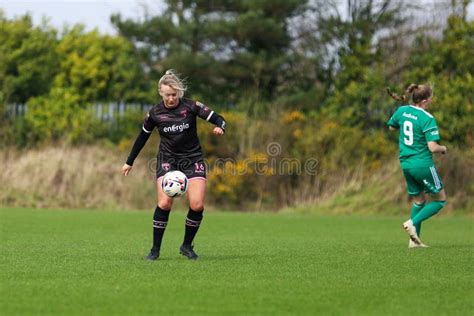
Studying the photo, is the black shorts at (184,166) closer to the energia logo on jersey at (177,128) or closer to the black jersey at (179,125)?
the black jersey at (179,125)

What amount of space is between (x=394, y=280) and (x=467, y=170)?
16795 mm

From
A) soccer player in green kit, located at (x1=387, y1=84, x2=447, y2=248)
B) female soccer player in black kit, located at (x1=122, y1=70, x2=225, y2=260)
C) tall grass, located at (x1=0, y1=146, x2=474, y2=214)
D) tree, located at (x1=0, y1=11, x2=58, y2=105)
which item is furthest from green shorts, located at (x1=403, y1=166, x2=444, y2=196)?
tree, located at (x1=0, y1=11, x2=58, y2=105)

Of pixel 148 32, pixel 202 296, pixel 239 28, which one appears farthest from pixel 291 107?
pixel 202 296

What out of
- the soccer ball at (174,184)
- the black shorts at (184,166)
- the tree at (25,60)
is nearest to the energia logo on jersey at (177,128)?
the black shorts at (184,166)

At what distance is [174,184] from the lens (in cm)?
1034

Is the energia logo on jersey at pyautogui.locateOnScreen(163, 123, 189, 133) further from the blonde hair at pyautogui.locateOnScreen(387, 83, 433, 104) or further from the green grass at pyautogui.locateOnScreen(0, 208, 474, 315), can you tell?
the blonde hair at pyautogui.locateOnScreen(387, 83, 433, 104)

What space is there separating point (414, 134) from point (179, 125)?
3.38 meters

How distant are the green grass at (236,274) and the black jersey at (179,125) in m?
1.18

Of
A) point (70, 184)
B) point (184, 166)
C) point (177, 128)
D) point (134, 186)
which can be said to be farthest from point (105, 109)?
point (177, 128)

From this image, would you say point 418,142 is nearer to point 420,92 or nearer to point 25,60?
point 420,92

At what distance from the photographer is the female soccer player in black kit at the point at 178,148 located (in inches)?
415

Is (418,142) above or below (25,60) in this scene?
below

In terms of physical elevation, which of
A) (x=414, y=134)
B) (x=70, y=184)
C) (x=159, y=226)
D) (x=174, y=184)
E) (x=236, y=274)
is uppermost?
(x=414, y=134)

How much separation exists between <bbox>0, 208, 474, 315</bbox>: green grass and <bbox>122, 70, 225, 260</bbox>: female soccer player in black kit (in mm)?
475
